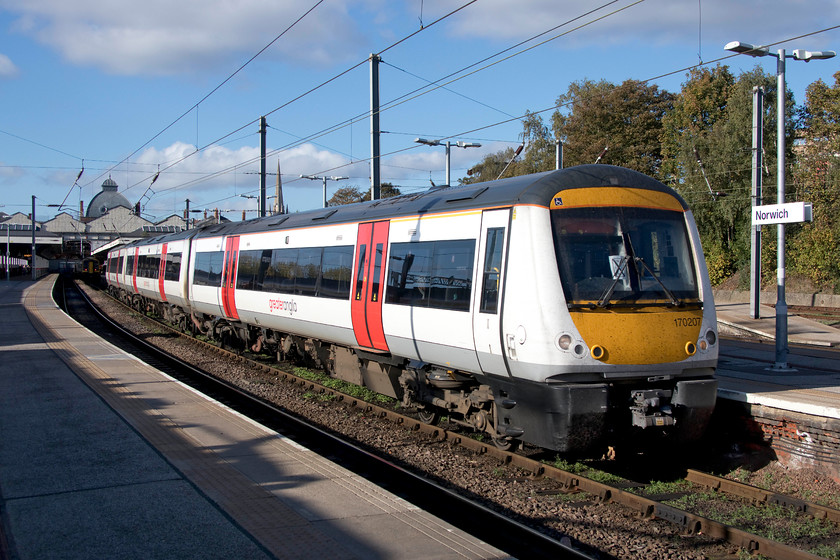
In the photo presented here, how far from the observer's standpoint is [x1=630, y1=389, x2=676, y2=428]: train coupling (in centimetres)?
723

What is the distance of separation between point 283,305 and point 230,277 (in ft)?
Result: 12.5

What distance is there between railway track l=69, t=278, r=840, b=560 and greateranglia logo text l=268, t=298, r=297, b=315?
4455mm

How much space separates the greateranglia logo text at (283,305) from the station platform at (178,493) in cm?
314

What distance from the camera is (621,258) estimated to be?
296 inches

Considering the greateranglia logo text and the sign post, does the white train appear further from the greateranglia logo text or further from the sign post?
the sign post

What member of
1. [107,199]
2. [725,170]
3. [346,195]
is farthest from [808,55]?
[107,199]

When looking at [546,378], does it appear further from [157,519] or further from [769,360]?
[769,360]

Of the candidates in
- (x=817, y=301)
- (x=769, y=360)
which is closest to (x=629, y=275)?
(x=769, y=360)

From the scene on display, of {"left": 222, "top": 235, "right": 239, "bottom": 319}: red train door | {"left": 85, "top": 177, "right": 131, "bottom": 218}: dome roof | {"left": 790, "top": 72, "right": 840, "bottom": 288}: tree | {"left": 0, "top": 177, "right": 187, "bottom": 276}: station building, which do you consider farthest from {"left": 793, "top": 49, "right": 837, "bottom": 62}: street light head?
{"left": 85, "top": 177, "right": 131, "bottom": 218}: dome roof

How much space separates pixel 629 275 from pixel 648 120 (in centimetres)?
4310

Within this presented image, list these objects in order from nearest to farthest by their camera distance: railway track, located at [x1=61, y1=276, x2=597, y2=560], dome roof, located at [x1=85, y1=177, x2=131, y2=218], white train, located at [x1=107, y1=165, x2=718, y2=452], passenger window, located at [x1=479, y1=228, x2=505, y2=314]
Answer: railway track, located at [x1=61, y1=276, x2=597, y2=560] < white train, located at [x1=107, y1=165, x2=718, y2=452] < passenger window, located at [x1=479, y1=228, x2=505, y2=314] < dome roof, located at [x1=85, y1=177, x2=131, y2=218]

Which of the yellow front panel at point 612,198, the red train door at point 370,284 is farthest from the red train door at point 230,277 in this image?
the yellow front panel at point 612,198

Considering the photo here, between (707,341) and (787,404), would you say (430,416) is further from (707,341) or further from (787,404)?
(787,404)

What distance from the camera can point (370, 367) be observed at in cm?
1145
